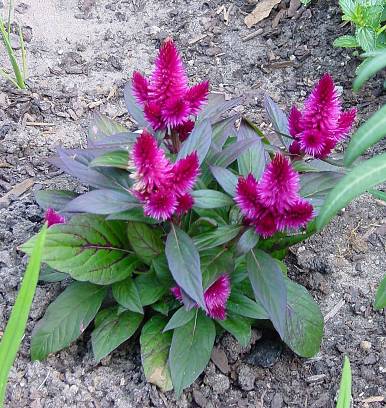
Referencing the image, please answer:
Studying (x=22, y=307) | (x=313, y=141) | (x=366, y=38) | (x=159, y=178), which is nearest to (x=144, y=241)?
(x=159, y=178)

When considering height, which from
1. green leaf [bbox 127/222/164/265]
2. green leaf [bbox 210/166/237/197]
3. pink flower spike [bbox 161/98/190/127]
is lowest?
green leaf [bbox 127/222/164/265]

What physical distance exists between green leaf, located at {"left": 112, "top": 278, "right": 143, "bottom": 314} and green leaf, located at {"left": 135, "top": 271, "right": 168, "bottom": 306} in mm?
22

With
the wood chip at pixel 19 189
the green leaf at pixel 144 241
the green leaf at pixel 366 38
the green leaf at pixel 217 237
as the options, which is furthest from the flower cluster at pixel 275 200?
the green leaf at pixel 366 38

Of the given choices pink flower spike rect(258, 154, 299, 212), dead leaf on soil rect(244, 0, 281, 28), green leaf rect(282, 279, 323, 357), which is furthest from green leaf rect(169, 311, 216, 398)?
A: dead leaf on soil rect(244, 0, 281, 28)

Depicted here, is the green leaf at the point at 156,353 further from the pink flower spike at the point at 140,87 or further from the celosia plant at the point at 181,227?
the pink flower spike at the point at 140,87

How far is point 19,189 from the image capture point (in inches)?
110

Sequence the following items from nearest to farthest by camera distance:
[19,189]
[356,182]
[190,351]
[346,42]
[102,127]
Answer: [356,182] → [190,351] → [102,127] → [19,189] → [346,42]

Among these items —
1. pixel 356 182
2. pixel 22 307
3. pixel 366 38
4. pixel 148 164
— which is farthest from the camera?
pixel 366 38

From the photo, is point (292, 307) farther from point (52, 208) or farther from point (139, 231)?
point (52, 208)

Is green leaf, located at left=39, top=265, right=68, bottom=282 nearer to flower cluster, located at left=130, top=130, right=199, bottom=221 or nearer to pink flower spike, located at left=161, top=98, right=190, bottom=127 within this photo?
flower cluster, located at left=130, top=130, right=199, bottom=221

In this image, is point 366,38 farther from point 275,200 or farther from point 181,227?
point 275,200

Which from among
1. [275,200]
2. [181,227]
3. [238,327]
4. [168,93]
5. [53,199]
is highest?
[168,93]

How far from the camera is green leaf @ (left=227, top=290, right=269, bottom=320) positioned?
2078 mm

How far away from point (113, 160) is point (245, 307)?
25.1 inches
